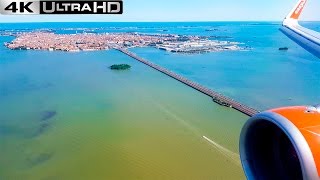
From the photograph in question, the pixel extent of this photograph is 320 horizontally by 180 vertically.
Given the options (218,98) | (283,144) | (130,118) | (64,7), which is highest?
(64,7)

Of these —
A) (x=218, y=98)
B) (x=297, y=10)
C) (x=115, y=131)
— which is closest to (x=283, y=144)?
(x=115, y=131)

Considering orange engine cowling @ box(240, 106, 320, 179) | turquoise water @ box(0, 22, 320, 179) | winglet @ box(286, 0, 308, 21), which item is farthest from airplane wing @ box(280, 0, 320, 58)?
orange engine cowling @ box(240, 106, 320, 179)

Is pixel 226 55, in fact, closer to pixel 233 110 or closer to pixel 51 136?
pixel 233 110

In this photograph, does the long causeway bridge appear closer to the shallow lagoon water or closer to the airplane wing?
the shallow lagoon water

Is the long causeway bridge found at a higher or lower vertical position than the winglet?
lower

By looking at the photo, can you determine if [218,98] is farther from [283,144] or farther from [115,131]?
[283,144]

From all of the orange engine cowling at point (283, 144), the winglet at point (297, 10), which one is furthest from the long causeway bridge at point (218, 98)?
the orange engine cowling at point (283, 144)

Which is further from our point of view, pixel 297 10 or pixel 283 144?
pixel 297 10
